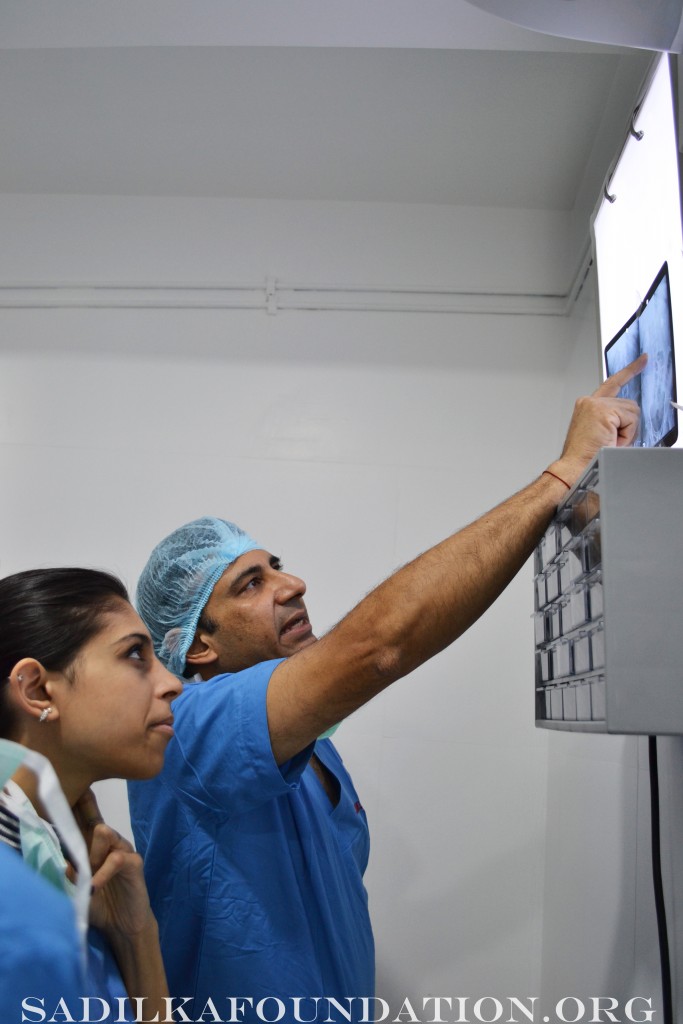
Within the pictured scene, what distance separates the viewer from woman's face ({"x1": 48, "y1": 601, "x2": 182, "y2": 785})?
106 cm

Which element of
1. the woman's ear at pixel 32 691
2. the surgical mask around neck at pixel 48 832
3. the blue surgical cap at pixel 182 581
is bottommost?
the surgical mask around neck at pixel 48 832

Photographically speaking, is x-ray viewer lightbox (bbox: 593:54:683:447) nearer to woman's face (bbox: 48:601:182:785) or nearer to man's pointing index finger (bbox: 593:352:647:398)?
man's pointing index finger (bbox: 593:352:647:398)

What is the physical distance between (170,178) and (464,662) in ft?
5.78

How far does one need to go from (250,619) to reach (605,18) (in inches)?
45.4

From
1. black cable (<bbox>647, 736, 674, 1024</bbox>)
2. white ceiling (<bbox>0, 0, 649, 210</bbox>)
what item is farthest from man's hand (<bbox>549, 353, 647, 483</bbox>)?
white ceiling (<bbox>0, 0, 649, 210</bbox>)

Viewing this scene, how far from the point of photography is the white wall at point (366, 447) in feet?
7.65

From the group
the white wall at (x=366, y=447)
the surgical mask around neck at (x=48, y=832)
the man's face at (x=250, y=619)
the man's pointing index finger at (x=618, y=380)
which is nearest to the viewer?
the surgical mask around neck at (x=48, y=832)

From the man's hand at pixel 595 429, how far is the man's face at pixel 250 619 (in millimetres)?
761

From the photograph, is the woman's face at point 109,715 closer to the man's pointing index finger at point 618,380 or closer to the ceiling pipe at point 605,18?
the man's pointing index finger at point 618,380

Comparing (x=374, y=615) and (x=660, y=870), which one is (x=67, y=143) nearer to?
(x=374, y=615)

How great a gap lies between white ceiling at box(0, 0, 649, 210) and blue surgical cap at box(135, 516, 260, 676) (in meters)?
1.04

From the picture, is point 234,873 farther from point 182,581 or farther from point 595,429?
point 595,429

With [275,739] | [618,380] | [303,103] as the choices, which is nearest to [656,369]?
[618,380]

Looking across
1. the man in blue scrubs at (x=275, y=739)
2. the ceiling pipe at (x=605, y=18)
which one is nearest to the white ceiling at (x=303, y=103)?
the ceiling pipe at (x=605, y=18)
